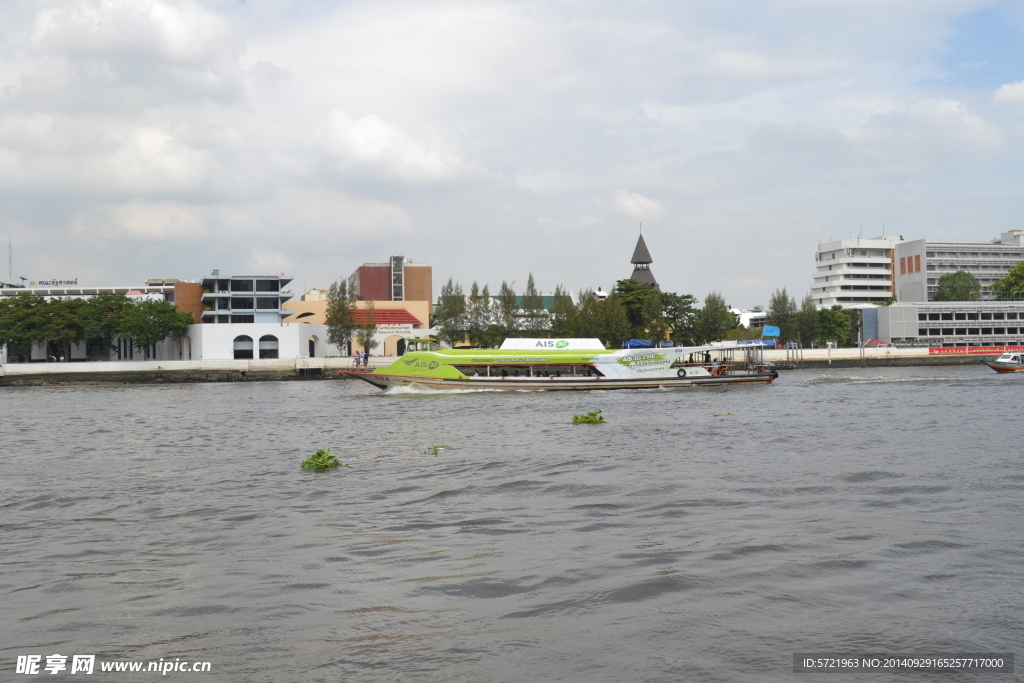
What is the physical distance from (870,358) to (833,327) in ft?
61.0

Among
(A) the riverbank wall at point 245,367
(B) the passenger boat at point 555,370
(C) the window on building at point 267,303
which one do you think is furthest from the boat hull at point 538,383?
(C) the window on building at point 267,303

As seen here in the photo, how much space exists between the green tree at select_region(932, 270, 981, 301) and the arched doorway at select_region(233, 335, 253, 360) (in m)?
96.0

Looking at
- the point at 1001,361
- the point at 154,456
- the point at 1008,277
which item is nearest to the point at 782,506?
the point at 154,456

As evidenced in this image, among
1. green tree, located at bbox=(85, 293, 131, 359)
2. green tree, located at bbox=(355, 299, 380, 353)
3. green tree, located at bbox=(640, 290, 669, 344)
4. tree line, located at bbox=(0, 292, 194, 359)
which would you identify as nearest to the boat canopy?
green tree, located at bbox=(640, 290, 669, 344)

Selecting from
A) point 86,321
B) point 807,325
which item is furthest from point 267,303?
point 807,325

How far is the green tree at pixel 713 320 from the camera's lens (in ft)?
274

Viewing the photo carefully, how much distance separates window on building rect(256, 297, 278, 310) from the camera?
84438mm

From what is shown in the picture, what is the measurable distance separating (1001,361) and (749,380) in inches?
1049

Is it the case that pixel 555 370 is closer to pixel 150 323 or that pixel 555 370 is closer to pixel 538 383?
pixel 538 383

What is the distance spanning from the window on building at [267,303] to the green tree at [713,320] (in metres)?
44.8

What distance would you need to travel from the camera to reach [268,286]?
8500 centimetres

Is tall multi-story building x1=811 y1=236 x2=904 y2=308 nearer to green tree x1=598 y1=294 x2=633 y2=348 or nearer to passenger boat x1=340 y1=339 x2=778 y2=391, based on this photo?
green tree x1=598 y1=294 x2=633 y2=348

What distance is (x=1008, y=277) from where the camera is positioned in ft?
369

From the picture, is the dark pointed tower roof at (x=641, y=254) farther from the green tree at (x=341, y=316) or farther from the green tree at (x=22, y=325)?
the green tree at (x=22, y=325)
